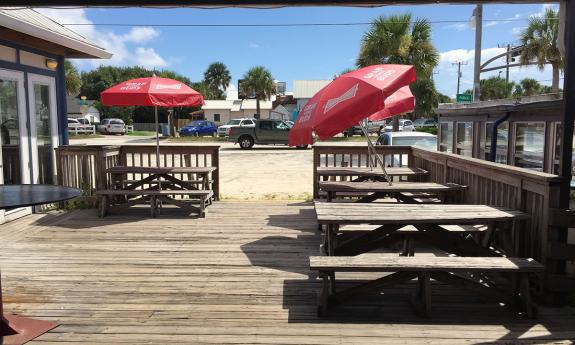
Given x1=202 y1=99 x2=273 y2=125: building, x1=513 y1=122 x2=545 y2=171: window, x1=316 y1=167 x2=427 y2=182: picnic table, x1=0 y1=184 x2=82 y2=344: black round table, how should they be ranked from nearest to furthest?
1. x1=0 y1=184 x2=82 y2=344: black round table
2. x1=513 y1=122 x2=545 y2=171: window
3. x1=316 y1=167 x2=427 y2=182: picnic table
4. x1=202 y1=99 x2=273 y2=125: building

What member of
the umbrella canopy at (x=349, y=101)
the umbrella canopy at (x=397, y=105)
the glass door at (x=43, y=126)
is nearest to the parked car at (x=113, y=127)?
the glass door at (x=43, y=126)

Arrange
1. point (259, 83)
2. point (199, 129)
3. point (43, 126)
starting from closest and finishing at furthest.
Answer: point (43, 126), point (199, 129), point (259, 83)

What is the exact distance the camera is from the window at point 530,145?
683 centimetres

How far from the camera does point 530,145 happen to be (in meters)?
7.31

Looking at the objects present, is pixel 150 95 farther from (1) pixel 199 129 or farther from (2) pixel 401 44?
(1) pixel 199 129

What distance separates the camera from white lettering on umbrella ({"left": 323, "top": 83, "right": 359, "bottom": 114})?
4926 millimetres

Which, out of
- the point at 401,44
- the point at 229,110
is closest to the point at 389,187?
the point at 401,44

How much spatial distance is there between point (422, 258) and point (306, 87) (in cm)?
4652

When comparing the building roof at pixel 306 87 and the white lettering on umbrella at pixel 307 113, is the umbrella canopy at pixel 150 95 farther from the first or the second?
the building roof at pixel 306 87

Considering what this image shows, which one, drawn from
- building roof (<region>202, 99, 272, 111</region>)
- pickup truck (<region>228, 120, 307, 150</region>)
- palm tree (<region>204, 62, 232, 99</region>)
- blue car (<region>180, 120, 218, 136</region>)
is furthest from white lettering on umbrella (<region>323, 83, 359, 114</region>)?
palm tree (<region>204, 62, 232, 99</region>)

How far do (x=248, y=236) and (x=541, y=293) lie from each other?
3.50 metres

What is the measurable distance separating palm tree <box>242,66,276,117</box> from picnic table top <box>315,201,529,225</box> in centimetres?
4027

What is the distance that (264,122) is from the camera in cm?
2628

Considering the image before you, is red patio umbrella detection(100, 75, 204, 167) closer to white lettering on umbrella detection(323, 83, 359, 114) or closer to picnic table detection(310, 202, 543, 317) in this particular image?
white lettering on umbrella detection(323, 83, 359, 114)
